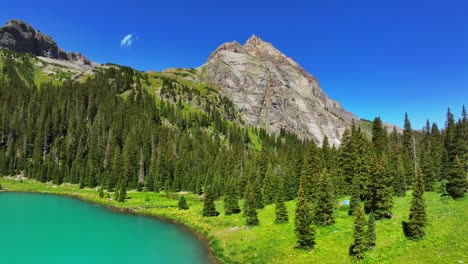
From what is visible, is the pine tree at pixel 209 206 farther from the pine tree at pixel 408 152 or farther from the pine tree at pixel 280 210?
the pine tree at pixel 408 152

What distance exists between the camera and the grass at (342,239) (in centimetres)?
3662

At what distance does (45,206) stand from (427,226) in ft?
276

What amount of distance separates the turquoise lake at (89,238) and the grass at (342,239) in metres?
4.31

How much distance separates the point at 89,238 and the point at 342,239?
40.4m

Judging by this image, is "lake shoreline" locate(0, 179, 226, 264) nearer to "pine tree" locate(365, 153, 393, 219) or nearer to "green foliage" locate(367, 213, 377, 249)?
"green foliage" locate(367, 213, 377, 249)

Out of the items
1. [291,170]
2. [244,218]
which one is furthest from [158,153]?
[244,218]

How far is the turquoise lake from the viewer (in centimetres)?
4528

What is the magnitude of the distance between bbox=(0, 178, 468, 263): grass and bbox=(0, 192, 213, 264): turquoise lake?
4.31 meters

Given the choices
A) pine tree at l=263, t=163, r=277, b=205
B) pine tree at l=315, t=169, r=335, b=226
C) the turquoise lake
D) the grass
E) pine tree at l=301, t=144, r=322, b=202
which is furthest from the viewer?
pine tree at l=263, t=163, r=277, b=205

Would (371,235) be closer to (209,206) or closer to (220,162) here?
(209,206)

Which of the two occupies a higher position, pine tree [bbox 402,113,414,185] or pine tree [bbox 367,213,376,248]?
pine tree [bbox 402,113,414,185]

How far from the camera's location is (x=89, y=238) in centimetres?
5578

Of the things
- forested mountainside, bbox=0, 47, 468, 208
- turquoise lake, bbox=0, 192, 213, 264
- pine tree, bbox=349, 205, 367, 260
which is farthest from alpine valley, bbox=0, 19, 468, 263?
turquoise lake, bbox=0, 192, 213, 264

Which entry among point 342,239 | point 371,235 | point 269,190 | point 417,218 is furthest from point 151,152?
point 417,218
